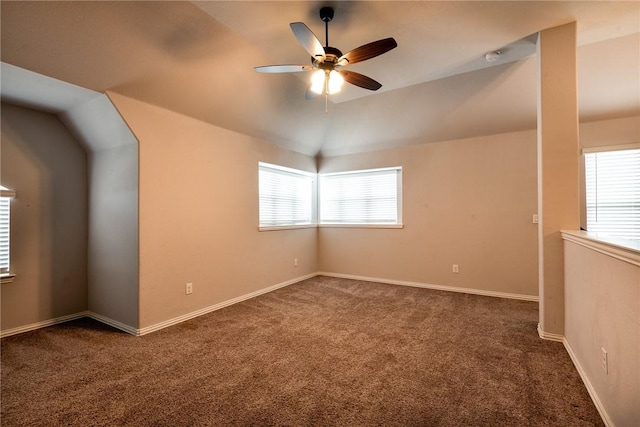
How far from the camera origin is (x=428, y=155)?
14.3 feet

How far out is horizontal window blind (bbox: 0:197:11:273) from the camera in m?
2.78

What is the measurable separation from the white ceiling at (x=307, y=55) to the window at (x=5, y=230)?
4.73 feet

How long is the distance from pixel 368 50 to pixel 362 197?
3229 mm

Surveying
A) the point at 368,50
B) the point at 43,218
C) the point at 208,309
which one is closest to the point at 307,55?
the point at 368,50

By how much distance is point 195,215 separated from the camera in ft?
10.7

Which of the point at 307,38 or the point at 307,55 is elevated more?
the point at 307,55

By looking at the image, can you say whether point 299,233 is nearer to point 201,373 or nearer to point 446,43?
point 201,373

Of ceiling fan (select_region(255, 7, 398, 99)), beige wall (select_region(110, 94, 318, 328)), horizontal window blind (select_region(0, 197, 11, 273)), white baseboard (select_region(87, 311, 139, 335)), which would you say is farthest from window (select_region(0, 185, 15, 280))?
ceiling fan (select_region(255, 7, 398, 99))

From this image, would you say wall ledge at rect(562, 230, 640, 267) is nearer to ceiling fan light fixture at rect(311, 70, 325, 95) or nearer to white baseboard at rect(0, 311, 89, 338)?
ceiling fan light fixture at rect(311, 70, 325, 95)

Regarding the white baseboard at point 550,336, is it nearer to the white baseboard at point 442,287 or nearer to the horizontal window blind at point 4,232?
the white baseboard at point 442,287

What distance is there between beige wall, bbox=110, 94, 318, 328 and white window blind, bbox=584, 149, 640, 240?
13.9 feet

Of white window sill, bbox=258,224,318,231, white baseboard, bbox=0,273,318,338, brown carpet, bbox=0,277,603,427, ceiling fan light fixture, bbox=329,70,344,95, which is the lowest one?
brown carpet, bbox=0,277,603,427

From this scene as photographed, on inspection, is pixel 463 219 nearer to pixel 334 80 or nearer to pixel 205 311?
pixel 334 80

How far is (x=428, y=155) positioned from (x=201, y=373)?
4014 mm
